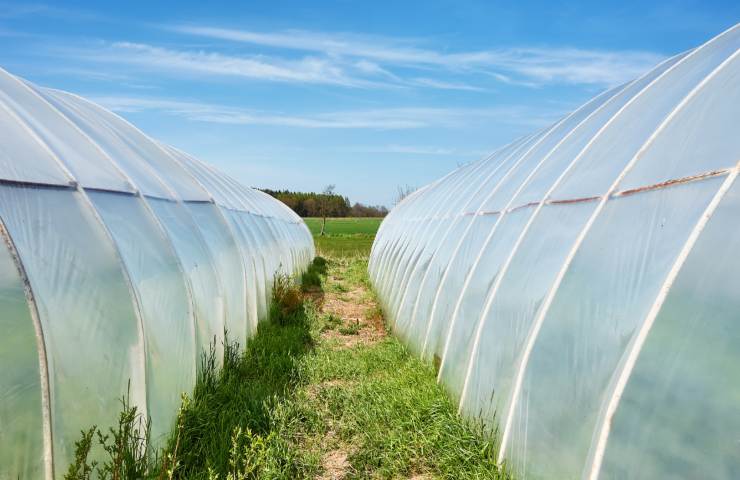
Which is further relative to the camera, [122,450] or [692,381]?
[122,450]

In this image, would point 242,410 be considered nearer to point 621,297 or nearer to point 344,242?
point 621,297

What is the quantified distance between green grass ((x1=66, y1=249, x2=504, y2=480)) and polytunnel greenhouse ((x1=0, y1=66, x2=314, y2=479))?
1.08 ft

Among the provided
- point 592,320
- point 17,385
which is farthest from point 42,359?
point 592,320

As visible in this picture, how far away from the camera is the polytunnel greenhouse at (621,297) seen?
244 cm

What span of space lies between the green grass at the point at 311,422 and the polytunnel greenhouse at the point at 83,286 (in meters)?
0.33

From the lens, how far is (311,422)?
5488 mm

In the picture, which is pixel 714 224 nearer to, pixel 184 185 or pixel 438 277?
pixel 438 277

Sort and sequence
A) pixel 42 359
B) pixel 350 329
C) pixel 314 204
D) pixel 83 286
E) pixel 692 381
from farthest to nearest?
1. pixel 314 204
2. pixel 350 329
3. pixel 83 286
4. pixel 42 359
5. pixel 692 381

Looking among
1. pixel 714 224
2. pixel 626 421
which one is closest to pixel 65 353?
pixel 626 421

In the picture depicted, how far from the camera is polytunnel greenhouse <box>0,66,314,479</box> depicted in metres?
3.10

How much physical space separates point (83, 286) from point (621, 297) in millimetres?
3497

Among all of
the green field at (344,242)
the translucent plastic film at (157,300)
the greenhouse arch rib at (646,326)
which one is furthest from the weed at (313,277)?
the greenhouse arch rib at (646,326)

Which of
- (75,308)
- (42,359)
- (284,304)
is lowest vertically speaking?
(284,304)

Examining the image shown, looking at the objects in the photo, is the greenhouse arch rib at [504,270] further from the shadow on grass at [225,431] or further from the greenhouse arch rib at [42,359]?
the greenhouse arch rib at [42,359]
